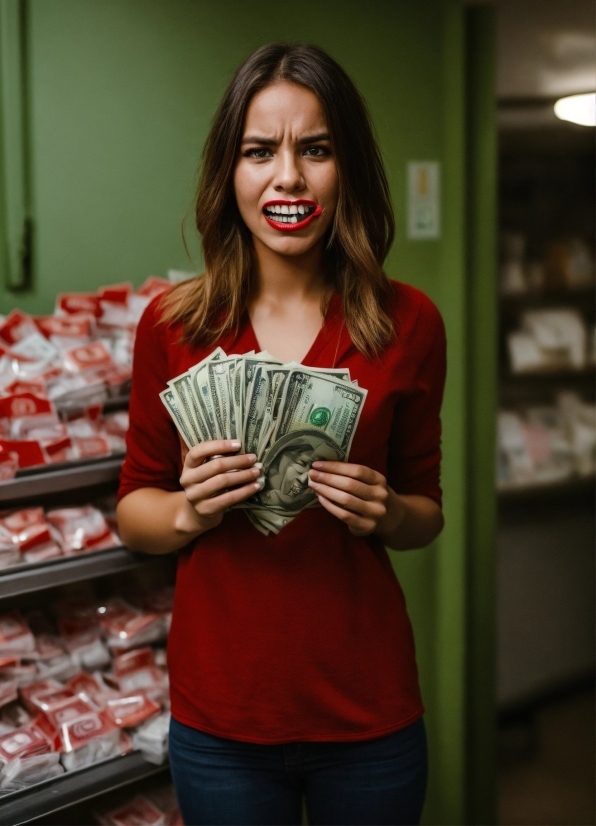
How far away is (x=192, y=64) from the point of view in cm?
236

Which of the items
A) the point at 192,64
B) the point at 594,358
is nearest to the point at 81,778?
the point at 192,64

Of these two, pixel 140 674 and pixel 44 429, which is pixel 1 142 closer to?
pixel 44 429

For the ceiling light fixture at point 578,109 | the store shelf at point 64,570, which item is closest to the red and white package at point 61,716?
the store shelf at point 64,570

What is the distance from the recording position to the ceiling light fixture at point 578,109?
299 centimetres

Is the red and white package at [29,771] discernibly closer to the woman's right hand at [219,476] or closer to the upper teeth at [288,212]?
the woman's right hand at [219,476]

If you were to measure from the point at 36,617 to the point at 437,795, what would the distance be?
1572 mm

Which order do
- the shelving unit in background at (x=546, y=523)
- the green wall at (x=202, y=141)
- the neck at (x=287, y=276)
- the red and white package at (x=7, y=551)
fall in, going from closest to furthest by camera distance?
the neck at (x=287, y=276) < the red and white package at (x=7, y=551) < the green wall at (x=202, y=141) < the shelving unit in background at (x=546, y=523)

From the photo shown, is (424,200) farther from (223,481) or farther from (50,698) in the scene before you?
(50,698)

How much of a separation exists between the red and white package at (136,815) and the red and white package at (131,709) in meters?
0.25

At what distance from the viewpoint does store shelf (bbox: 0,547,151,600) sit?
1.61 meters

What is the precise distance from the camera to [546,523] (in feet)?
12.2

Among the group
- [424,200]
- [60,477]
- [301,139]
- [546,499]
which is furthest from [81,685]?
[546,499]

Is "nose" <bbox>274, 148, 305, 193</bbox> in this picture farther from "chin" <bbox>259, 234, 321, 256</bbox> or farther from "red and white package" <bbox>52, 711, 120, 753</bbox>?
"red and white package" <bbox>52, 711, 120, 753</bbox>

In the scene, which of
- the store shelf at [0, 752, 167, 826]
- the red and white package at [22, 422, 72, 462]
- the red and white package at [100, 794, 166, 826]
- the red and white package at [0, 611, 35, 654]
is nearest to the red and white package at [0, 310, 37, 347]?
the red and white package at [22, 422, 72, 462]
